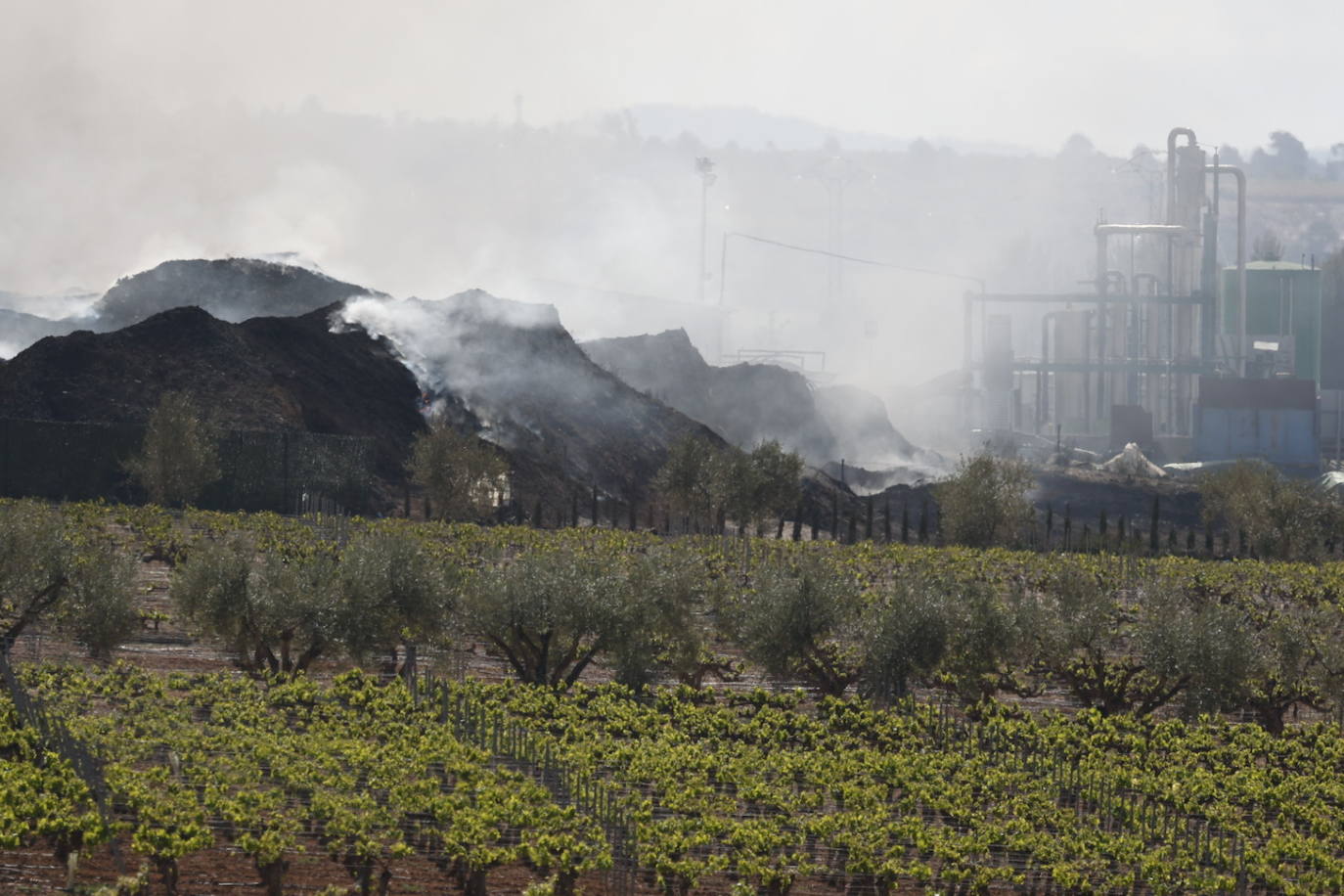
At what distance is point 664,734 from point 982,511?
2273 inches

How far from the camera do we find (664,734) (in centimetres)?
4250

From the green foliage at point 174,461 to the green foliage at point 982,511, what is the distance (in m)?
39.8

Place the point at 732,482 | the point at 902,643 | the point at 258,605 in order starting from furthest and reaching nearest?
the point at 732,482 < the point at 902,643 < the point at 258,605

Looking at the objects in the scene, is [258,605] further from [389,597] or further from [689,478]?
[689,478]

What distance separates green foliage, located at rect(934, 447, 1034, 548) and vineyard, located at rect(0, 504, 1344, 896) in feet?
78.3

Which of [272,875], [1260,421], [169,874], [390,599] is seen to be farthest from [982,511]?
[1260,421]

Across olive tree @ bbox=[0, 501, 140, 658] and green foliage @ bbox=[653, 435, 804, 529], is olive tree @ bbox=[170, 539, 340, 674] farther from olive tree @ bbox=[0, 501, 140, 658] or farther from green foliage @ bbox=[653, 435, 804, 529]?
green foliage @ bbox=[653, 435, 804, 529]

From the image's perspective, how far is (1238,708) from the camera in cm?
5572

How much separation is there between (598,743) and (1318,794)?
17122 millimetres

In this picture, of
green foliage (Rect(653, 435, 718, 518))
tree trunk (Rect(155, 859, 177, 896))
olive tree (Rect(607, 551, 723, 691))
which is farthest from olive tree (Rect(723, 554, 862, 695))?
green foliage (Rect(653, 435, 718, 518))

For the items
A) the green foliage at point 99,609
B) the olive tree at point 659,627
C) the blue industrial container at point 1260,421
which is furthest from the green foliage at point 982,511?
the blue industrial container at point 1260,421

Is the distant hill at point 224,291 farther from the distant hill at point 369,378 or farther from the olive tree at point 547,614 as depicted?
the olive tree at point 547,614

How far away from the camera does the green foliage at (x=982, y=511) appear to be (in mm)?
97562

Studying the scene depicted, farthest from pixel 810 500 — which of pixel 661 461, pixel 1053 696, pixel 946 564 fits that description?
pixel 1053 696
